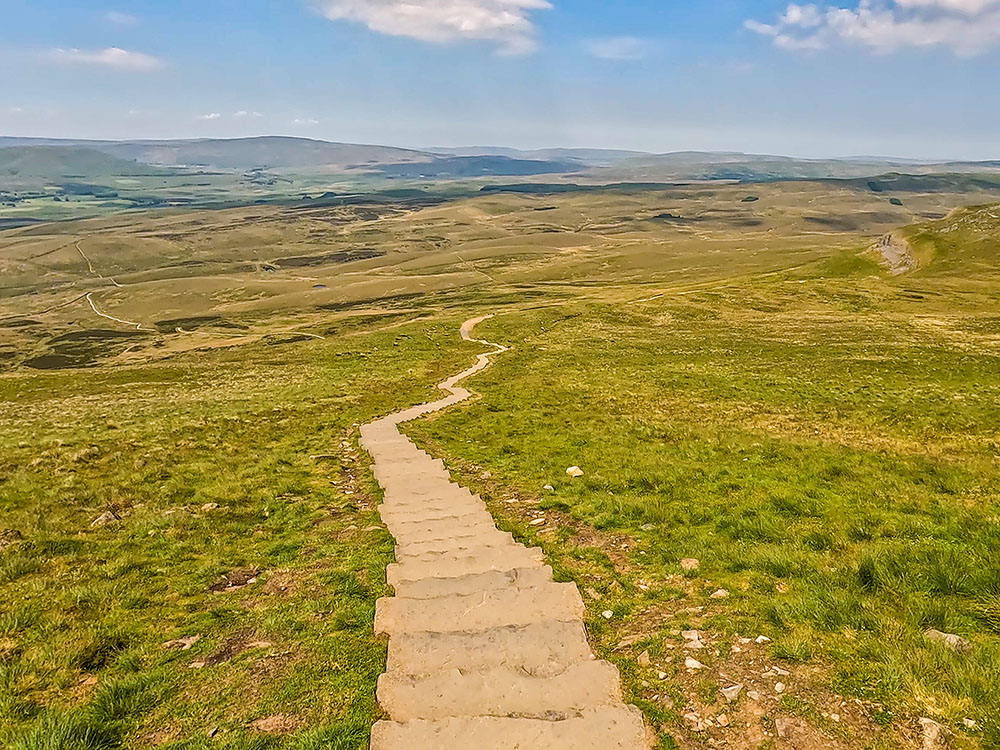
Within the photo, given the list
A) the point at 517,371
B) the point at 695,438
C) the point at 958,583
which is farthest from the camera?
the point at 517,371

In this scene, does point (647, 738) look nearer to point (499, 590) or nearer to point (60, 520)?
point (499, 590)

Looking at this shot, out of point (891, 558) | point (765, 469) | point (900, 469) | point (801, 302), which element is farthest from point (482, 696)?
point (801, 302)

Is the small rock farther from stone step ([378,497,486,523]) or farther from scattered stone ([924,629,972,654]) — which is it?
stone step ([378,497,486,523])

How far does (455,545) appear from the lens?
47.3 ft

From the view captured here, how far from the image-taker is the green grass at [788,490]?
29.8 ft

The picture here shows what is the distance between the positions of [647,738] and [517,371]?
41.9m

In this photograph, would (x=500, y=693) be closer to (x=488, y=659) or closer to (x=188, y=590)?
(x=488, y=659)

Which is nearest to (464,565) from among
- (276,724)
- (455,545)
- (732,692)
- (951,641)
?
(455,545)

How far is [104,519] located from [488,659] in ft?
46.6

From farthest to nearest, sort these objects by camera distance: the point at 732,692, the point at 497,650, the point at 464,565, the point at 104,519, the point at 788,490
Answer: the point at 104,519, the point at 788,490, the point at 464,565, the point at 497,650, the point at 732,692

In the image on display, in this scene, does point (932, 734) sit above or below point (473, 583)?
above

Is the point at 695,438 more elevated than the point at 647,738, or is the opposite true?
the point at 647,738

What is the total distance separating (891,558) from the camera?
36.5 ft

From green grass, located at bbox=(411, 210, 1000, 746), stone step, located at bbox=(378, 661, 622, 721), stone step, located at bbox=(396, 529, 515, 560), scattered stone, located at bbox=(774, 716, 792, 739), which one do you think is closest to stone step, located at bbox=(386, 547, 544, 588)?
stone step, located at bbox=(396, 529, 515, 560)
